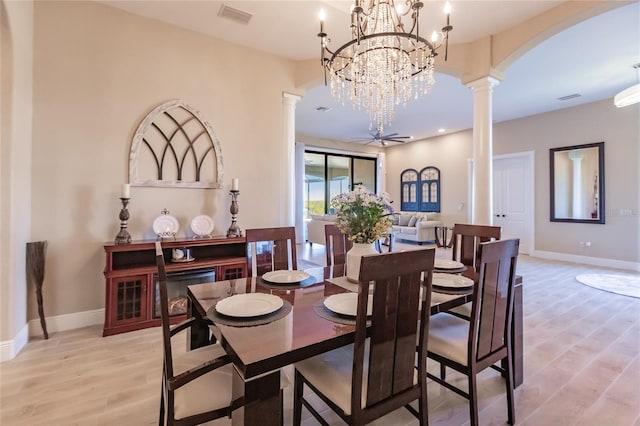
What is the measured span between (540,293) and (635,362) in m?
1.76

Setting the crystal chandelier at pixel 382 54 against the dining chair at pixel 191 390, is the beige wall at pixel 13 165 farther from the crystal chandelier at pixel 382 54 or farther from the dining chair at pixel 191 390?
the crystal chandelier at pixel 382 54

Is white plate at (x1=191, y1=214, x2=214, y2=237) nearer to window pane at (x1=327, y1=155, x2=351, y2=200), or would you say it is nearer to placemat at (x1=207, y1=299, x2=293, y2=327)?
placemat at (x1=207, y1=299, x2=293, y2=327)

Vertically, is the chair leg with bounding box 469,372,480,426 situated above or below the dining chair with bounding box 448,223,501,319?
below

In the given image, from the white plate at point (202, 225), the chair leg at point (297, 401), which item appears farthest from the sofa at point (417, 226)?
the chair leg at point (297, 401)

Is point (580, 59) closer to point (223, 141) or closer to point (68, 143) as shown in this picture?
point (223, 141)

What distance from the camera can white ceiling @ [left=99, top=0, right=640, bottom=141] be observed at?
2906 mm

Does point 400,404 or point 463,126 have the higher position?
point 463,126

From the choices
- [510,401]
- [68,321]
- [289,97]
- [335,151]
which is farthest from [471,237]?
[335,151]

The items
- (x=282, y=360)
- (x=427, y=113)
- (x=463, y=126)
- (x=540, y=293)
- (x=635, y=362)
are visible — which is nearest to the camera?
(x=282, y=360)

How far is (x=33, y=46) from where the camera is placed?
104 inches

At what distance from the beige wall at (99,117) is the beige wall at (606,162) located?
248 inches

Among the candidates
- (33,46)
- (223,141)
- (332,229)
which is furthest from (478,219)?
(33,46)

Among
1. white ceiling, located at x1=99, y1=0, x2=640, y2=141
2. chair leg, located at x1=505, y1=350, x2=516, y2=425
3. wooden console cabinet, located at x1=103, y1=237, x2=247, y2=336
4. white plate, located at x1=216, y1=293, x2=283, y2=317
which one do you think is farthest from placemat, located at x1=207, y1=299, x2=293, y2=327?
white ceiling, located at x1=99, y1=0, x2=640, y2=141

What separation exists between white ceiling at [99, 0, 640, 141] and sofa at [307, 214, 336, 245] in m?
2.71
